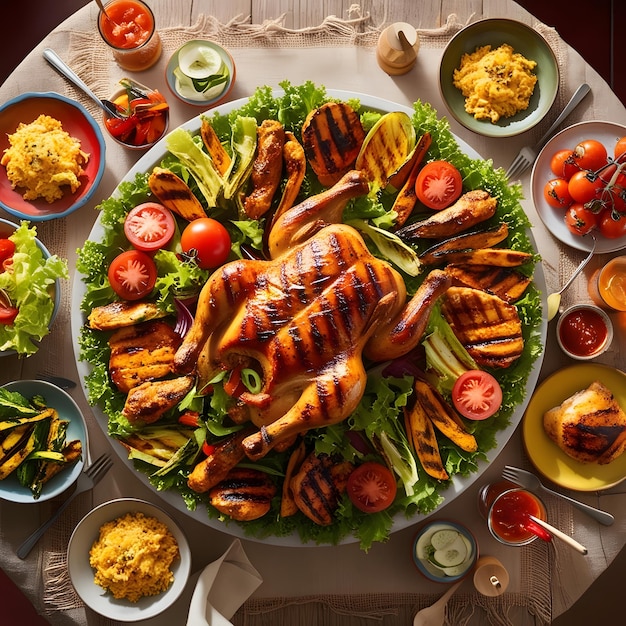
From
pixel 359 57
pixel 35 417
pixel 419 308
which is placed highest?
pixel 359 57

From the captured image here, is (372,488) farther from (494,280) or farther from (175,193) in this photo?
(175,193)

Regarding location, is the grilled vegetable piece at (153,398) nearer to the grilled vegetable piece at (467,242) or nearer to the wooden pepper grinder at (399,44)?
the grilled vegetable piece at (467,242)

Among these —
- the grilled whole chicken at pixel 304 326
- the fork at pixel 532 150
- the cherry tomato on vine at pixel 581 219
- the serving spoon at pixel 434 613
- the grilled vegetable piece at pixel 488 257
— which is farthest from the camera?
the fork at pixel 532 150

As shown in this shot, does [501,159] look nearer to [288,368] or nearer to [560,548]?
[288,368]

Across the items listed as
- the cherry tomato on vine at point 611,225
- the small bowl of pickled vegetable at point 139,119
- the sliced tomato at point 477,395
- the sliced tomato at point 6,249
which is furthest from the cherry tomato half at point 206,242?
the cherry tomato on vine at point 611,225

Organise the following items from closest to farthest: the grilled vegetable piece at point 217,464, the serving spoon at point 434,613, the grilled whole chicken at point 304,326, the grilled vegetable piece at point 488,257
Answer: the grilled whole chicken at point 304,326 < the grilled vegetable piece at point 217,464 < the grilled vegetable piece at point 488,257 < the serving spoon at point 434,613

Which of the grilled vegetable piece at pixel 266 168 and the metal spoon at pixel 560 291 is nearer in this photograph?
the grilled vegetable piece at pixel 266 168

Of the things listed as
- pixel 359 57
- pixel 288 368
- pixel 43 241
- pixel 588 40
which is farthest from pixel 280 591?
pixel 588 40
